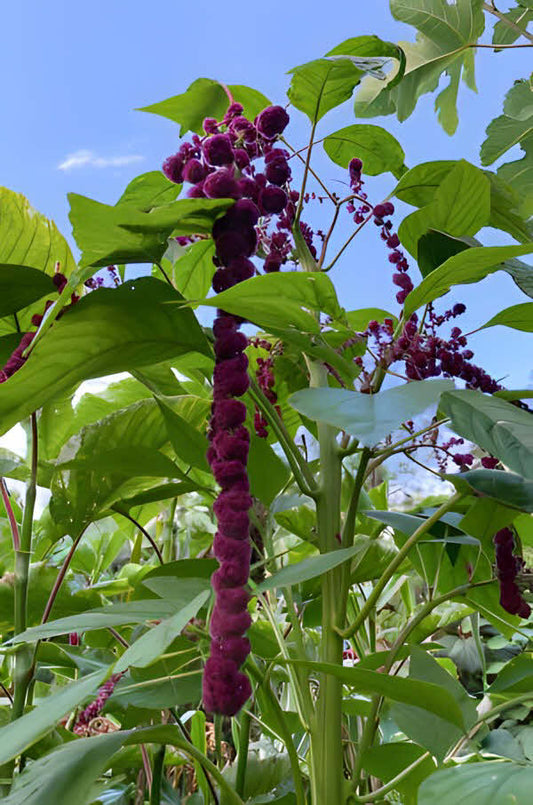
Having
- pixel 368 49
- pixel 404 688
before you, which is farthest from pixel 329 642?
pixel 368 49

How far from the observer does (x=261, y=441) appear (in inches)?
21.2

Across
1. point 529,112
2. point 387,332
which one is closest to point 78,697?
point 387,332

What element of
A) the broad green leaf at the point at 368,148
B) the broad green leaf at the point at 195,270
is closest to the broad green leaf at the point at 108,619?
the broad green leaf at the point at 195,270

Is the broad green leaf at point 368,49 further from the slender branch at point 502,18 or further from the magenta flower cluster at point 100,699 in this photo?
the magenta flower cluster at point 100,699

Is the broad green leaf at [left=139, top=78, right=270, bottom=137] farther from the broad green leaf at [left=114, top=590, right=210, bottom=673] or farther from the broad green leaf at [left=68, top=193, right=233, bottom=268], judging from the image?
the broad green leaf at [left=114, top=590, right=210, bottom=673]

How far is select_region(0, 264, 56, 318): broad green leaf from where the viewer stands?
465mm

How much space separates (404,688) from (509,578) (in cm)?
15

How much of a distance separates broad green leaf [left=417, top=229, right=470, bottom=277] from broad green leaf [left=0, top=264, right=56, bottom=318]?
277 millimetres

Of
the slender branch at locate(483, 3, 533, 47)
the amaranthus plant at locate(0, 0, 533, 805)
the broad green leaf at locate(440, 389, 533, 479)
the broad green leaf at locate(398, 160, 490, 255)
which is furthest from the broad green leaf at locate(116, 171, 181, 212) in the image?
the slender branch at locate(483, 3, 533, 47)

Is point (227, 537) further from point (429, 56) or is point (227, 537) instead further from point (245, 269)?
point (429, 56)

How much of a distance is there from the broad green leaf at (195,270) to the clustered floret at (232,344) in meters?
0.09

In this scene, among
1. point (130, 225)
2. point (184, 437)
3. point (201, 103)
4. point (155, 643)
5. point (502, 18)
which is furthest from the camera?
point (502, 18)

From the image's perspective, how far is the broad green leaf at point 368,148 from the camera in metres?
0.69

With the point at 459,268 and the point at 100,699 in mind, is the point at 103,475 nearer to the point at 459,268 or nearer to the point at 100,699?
the point at 100,699
